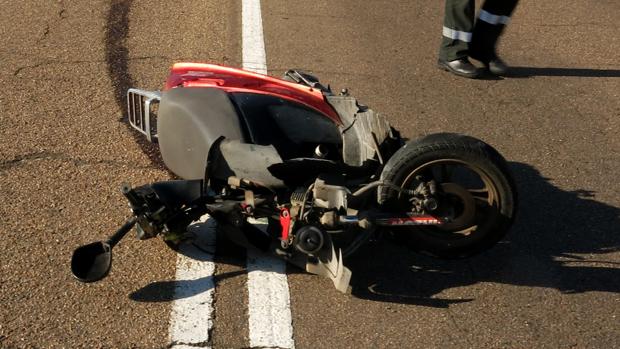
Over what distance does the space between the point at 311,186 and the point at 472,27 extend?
12.0 feet

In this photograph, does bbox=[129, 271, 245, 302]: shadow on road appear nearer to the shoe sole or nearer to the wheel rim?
the wheel rim

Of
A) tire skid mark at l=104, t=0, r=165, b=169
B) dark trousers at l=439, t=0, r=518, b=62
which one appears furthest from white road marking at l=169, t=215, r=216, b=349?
dark trousers at l=439, t=0, r=518, b=62

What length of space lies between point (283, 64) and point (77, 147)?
2254 millimetres

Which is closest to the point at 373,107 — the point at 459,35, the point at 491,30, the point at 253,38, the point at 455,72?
the point at 455,72

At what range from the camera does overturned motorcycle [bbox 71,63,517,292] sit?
4227 mm

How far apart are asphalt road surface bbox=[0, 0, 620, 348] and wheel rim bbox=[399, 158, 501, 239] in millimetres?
206

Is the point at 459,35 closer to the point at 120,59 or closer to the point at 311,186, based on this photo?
the point at 120,59

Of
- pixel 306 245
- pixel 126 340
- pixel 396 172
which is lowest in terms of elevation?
pixel 126 340

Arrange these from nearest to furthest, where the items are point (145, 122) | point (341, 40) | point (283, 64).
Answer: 1. point (145, 122)
2. point (283, 64)
3. point (341, 40)

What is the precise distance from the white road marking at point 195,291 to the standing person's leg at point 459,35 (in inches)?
133

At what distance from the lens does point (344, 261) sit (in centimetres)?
438

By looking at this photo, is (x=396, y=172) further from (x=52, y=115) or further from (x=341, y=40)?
(x=341, y=40)

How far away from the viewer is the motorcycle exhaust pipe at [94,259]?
4098mm

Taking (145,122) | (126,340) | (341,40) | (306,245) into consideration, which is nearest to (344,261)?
(306,245)
